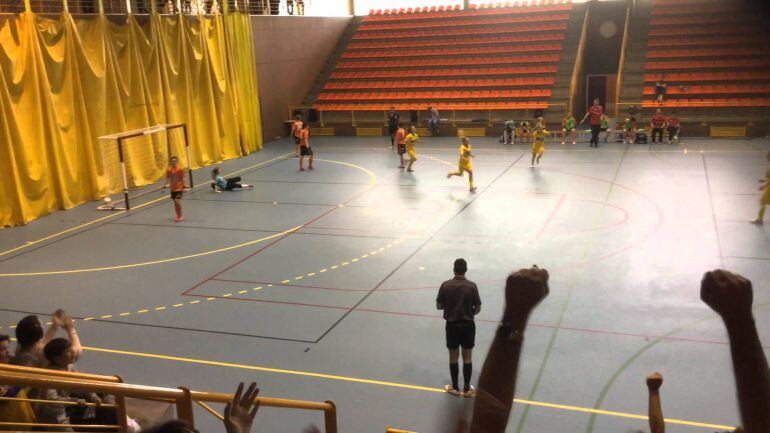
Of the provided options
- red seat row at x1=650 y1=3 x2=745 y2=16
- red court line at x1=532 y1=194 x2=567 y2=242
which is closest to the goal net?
red court line at x1=532 y1=194 x2=567 y2=242

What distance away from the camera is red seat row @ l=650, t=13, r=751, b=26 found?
31312 millimetres

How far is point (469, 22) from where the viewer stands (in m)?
36.4

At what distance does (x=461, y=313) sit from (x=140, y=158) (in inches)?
647

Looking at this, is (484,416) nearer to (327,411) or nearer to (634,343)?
(327,411)

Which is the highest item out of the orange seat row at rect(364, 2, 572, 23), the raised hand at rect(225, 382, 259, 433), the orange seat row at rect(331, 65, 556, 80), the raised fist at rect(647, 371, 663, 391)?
the orange seat row at rect(364, 2, 572, 23)

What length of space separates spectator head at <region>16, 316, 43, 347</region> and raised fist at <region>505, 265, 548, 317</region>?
6.19 meters

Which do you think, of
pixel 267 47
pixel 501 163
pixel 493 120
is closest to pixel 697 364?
pixel 501 163

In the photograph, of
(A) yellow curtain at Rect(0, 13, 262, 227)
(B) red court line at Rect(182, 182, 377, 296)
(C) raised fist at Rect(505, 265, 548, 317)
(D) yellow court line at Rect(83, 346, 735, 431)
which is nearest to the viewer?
(C) raised fist at Rect(505, 265, 548, 317)

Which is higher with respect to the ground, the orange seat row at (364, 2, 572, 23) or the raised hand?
the orange seat row at (364, 2, 572, 23)

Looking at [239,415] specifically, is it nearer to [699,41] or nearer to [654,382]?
[654,382]

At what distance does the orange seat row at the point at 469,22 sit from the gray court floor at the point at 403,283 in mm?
15785

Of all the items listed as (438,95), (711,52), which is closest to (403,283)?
(438,95)

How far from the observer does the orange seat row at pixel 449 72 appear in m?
32.7

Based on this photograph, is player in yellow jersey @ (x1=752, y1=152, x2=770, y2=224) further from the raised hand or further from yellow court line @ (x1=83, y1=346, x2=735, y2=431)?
the raised hand
